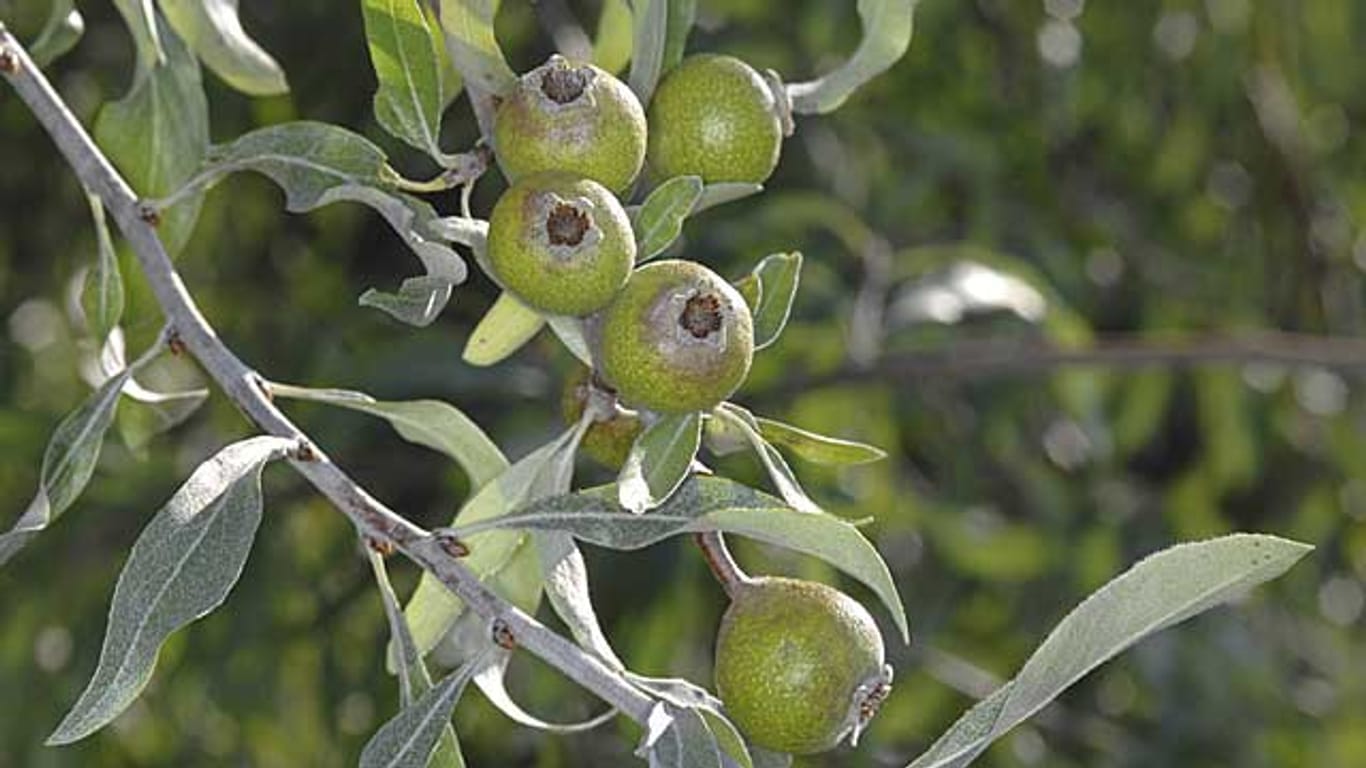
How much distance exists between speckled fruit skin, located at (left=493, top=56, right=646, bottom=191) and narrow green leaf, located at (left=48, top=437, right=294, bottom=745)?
0.46 ft

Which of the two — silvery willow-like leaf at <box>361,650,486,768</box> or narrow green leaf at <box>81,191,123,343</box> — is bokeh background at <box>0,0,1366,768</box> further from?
silvery willow-like leaf at <box>361,650,486,768</box>

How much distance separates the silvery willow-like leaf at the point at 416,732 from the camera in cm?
77

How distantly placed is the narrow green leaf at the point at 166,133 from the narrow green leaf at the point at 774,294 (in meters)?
0.31

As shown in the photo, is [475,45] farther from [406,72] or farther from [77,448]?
[77,448]

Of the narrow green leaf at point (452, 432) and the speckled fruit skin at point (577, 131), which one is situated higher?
the speckled fruit skin at point (577, 131)

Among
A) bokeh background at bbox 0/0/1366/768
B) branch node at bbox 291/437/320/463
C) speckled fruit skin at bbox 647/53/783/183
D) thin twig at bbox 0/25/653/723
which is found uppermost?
speckled fruit skin at bbox 647/53/783/183

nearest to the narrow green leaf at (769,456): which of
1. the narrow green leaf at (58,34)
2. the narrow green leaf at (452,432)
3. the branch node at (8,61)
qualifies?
the narrow green leaf at (452,432)

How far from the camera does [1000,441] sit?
2053mm

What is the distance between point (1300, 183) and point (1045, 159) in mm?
277

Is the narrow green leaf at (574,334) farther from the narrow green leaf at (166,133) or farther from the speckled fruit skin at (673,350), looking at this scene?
the narrow green leaf at (166,133)

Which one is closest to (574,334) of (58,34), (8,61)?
(8,61)

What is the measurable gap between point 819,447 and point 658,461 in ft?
0.41

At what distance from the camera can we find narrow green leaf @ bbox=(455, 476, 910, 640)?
739mm

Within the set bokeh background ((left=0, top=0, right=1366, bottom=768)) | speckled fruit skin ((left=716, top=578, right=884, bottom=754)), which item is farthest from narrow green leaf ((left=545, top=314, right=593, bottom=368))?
bokeh background ((left=0, top=0, right=1366, bottom=768))
